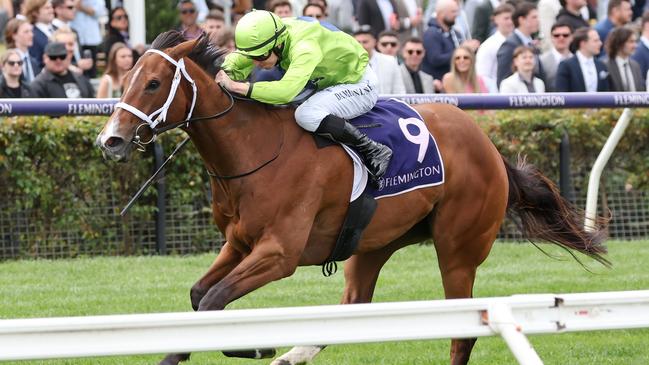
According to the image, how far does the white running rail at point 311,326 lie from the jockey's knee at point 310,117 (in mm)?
2098

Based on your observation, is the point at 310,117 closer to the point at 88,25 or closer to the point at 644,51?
the point at 88,25

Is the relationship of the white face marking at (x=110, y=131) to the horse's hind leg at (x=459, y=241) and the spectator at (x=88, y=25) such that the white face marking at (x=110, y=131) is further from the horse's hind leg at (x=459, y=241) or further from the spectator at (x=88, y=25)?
the spectator at (x=88, y=25)

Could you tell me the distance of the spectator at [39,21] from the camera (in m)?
11.1

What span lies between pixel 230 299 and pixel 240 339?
5.75 ft

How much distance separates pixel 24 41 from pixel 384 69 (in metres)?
3.07

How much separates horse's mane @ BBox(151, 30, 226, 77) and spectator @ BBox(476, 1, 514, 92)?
622cm

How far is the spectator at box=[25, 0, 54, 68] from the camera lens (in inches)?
437

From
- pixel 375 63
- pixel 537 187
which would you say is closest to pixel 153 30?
pixel 375 63

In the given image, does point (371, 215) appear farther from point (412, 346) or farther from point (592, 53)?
point (592, 53)

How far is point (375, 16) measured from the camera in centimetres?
1294

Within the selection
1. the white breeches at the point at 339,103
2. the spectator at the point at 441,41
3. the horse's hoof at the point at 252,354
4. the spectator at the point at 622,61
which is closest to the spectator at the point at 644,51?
the spectator at the point at 622,61

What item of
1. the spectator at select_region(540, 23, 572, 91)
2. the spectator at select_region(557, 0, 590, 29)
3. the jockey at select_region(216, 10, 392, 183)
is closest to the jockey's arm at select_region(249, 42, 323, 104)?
the jockey at select_region(216, 10, 392, 183)

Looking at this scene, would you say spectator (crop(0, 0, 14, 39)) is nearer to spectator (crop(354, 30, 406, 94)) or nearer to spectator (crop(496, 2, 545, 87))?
spectator (crop(354, 30, 406, 94))

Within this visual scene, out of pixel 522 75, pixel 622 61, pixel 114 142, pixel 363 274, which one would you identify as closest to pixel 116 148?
pixel 114 142
